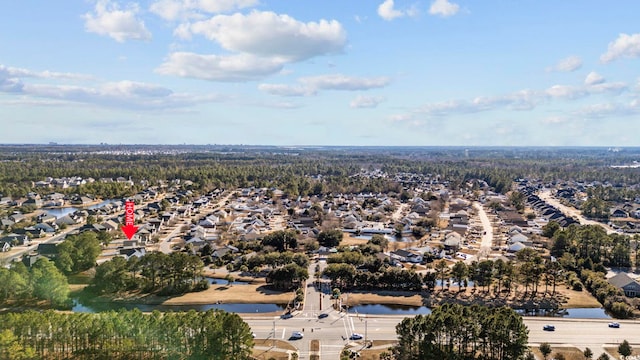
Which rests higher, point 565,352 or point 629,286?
point 629,286

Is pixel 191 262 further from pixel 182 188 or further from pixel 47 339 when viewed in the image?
pixel 182 188

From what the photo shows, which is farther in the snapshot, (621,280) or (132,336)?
(621,280)

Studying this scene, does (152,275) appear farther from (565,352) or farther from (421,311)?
(565,352)

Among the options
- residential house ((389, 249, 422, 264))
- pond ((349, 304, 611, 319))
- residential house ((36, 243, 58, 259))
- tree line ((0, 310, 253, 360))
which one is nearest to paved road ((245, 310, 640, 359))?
pond ((349, 304, 611, 319))

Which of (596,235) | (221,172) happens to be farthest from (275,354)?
(221,172)

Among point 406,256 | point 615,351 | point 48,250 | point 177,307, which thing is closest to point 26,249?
point 48,250

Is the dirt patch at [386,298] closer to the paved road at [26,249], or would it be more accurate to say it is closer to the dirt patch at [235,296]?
the dirt patch at [235,296]

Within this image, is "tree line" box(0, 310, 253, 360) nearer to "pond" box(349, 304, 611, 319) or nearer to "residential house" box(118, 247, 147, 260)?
"pond" box(349, 304, 611, 319)

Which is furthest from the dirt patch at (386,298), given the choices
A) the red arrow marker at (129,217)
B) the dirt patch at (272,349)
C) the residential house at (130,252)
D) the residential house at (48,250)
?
the residential house at (48,250)
